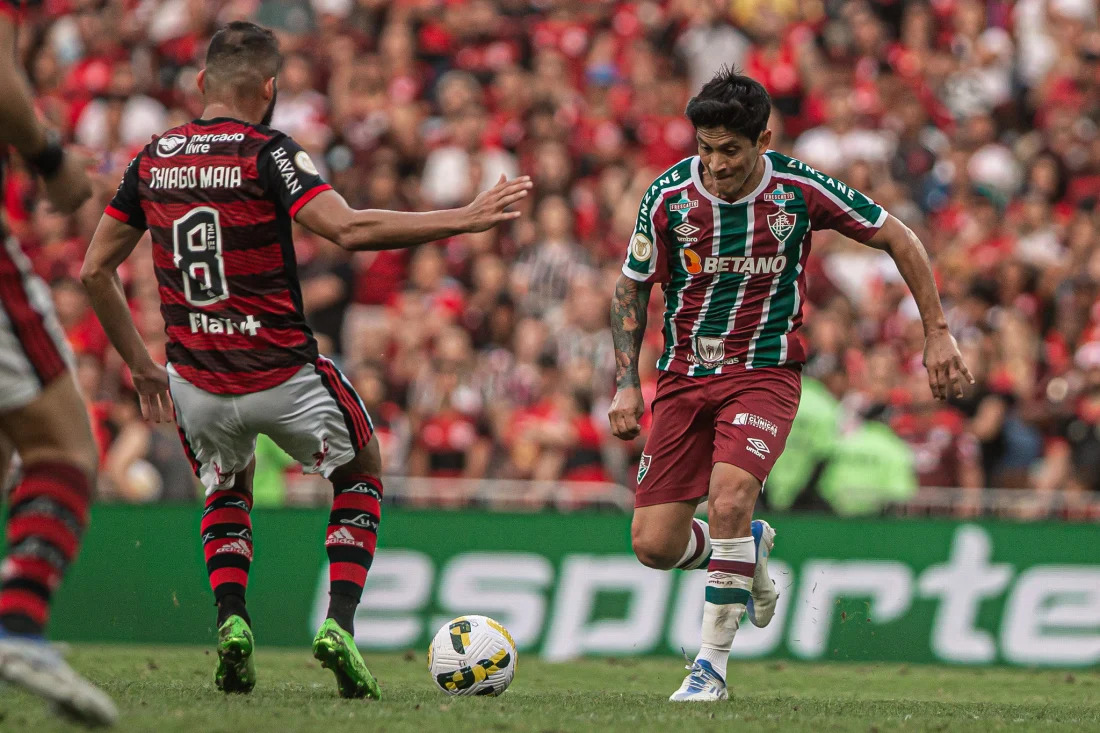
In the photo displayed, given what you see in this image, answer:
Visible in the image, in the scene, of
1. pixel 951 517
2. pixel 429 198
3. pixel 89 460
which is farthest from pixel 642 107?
pixel 89 460

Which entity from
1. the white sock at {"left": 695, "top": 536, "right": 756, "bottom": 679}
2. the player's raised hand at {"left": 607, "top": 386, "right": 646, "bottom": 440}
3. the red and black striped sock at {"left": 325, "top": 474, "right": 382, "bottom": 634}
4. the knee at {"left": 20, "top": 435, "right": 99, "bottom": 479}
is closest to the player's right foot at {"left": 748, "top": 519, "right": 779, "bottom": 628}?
the white sock at {"left": 695, "top": 536, "right": 756, "bottom": 679}

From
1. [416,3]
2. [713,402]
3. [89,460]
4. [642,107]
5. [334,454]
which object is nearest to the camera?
[89,460]

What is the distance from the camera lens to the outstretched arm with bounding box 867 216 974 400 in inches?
277

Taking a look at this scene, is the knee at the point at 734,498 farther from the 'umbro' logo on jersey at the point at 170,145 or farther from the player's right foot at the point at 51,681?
the player's right foot at the point at 51,681

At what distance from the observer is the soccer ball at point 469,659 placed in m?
7.28

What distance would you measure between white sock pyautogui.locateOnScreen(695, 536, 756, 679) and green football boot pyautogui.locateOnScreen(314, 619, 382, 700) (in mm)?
1587

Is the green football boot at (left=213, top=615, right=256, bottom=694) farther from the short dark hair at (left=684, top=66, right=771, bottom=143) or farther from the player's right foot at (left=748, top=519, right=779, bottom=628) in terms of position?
the short dark hair at (left=684, top=66, right=771, bottom=143)

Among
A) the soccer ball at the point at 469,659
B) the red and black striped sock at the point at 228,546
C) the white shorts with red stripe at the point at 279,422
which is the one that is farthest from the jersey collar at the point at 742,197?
the red and black striped sock at the point at 228,546

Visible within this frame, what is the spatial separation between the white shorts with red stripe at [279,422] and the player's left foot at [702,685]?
6.22ft

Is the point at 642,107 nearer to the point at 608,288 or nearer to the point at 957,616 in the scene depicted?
the point at 608,288

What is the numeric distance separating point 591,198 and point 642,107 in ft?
5.93

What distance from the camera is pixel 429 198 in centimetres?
1664

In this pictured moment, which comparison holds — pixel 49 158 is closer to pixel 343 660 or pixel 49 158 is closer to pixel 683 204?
pixel 343 660

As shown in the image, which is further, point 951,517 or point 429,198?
point 429,198
